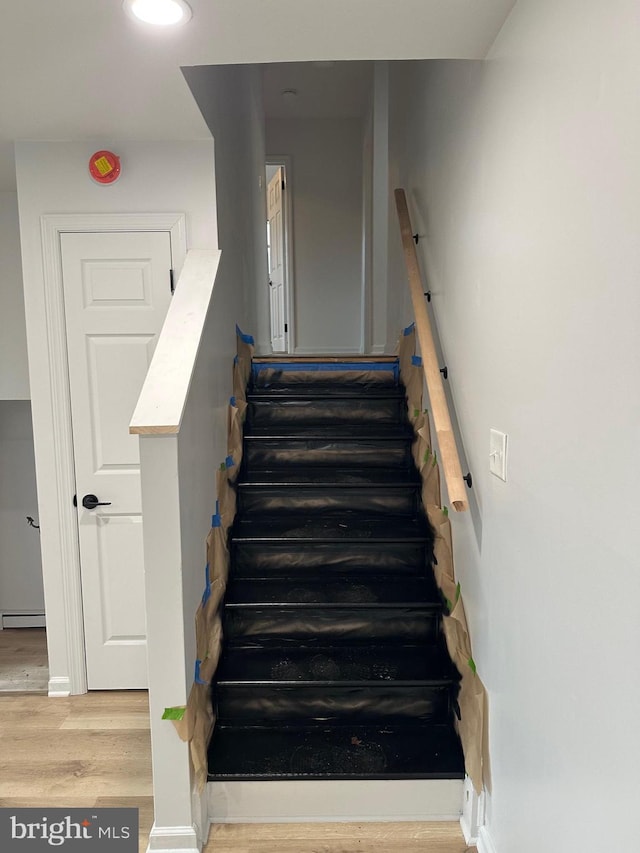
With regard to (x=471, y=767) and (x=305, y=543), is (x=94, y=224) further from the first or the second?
(x=471, y=767)

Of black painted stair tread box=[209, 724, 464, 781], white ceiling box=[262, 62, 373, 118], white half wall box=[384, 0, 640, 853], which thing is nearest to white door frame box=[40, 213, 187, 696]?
black painted stair tread box=[209, 724, 464, 781]

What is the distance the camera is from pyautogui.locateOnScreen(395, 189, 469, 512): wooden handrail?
1654mm

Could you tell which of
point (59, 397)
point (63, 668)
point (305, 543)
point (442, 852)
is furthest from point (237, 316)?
point (442, 852)

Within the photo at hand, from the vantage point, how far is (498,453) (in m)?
1.50

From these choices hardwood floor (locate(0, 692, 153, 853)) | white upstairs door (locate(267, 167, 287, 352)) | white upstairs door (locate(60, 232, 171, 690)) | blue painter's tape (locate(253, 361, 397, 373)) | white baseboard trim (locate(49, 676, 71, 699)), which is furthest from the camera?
white upstairs door (locate(267, 167, 287, 352))

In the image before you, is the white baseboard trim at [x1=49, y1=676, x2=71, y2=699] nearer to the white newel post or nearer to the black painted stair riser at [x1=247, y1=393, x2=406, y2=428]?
the white newel post

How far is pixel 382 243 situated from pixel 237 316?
146 centimetres

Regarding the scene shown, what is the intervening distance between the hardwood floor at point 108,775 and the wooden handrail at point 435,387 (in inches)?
41.2

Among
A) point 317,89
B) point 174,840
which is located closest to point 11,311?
point 174,840

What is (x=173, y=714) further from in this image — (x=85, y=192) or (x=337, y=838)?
(x=85, y=192)

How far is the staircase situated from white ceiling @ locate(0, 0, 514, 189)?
1.53 metres

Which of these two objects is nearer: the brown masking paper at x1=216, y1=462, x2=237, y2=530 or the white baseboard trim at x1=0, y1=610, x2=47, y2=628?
the brown masking paper at x1=216, y1=462, x2=237, y2=530

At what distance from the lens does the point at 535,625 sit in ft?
4.20

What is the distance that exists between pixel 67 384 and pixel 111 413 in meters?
0.22
